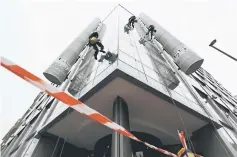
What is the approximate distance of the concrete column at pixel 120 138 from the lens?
7580 millimetres

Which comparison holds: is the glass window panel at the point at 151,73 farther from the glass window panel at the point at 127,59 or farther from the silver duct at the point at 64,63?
the silver duct at the point at 64,63

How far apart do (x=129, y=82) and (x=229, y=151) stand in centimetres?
562

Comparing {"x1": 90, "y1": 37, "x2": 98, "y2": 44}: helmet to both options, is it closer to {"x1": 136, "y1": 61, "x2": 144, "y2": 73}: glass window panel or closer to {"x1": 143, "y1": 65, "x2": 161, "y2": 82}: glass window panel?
{"x1": 136, "y1": 61, "x2": 144, "y2": 73}: glass window panel

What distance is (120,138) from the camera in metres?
8.00

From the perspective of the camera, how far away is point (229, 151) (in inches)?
362

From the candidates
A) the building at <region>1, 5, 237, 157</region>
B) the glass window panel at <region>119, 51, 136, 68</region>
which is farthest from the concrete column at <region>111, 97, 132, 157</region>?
the glass window panel at <region>119, 51, 136, 68</region>

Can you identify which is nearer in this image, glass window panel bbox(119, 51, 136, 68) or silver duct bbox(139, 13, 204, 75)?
glass window panel bbox(119, 51, 136, 68)

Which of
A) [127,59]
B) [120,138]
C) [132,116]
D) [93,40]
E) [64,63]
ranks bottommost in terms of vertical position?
[64,63]

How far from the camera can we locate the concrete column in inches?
298

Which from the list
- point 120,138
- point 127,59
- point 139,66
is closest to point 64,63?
point 127,59

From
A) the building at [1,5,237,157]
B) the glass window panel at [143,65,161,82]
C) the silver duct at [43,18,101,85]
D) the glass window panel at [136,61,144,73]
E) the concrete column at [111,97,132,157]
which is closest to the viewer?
the concrete column at [111,97,132,157]

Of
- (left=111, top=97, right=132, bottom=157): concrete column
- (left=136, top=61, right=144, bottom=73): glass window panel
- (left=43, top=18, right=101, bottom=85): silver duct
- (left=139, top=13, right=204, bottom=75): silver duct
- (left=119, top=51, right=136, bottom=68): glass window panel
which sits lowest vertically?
(left=43, top=18, right=101, bottom=85): silver duct

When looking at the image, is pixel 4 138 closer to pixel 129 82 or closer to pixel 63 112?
pixel 63 112

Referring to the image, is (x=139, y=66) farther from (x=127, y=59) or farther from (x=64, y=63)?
(x=64, y=63)
